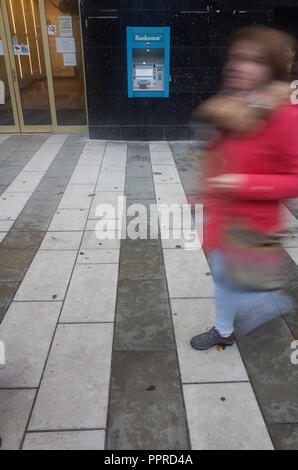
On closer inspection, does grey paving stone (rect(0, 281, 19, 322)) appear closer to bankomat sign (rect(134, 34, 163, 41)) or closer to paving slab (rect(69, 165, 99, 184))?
paving slab (rect(69, 165, 99, 184))

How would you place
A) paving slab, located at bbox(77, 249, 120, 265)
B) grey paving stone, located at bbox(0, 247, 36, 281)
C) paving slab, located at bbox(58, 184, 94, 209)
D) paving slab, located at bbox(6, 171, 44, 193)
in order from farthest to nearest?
paving slab, located at bbox(6, 171, 44, 193) → paving slab, located at bbox(58, 184, 94, 209) → paving slab, located at bbox(77, 249, 120, 265) → grey paving stone, located at bbox(0, 247, 36, 281)

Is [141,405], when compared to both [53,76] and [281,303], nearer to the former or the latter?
[281,303]

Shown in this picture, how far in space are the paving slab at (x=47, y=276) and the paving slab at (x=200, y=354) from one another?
1.08 m

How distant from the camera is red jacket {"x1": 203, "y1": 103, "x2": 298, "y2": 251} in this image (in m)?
1.98

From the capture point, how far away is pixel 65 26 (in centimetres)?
835

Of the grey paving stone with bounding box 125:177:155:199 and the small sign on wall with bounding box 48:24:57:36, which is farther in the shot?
the small sign on wall with bounding box 48:24:57:36

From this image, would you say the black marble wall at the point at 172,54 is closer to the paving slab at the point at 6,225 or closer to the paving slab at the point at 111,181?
the paving slab at the point at 111,181

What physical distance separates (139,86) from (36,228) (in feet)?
14.8

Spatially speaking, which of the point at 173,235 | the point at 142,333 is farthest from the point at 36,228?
the point at 142,333

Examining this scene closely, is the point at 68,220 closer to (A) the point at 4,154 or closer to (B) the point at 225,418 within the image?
(B) the point at 225,418

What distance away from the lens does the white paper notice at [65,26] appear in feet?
27.2

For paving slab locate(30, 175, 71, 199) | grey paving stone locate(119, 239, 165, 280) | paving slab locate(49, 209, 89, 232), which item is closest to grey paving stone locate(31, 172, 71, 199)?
paving slab locate(30, 175, 71, 199)

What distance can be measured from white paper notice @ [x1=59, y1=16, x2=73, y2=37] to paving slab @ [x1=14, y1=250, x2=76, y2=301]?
6165mm

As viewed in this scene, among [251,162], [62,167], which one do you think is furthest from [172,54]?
[251,162]
